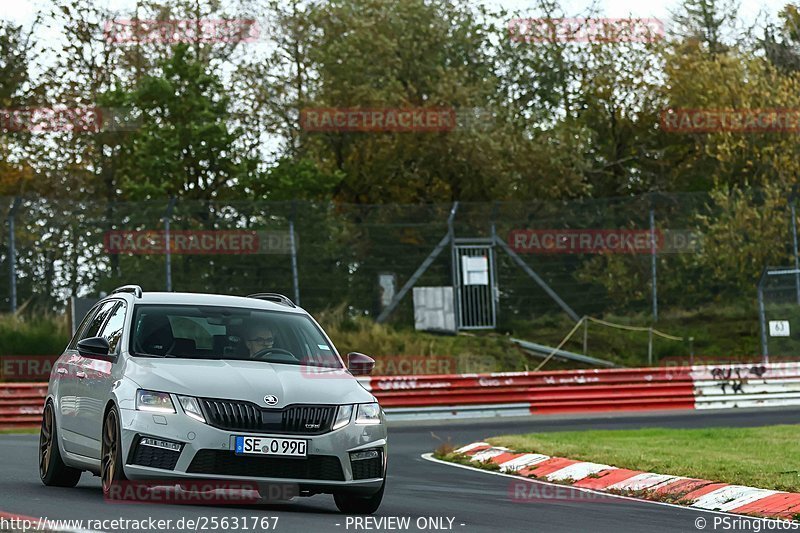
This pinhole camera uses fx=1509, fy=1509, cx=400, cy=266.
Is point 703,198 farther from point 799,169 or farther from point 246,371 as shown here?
point 246,371

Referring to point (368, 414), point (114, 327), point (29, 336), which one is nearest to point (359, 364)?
point (368, 414)

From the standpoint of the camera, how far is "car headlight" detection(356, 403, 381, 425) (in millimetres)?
10484

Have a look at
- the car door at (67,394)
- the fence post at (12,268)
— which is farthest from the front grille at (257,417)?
the fence post at (12,268)

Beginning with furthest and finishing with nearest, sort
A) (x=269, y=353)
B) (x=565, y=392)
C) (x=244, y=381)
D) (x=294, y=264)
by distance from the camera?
1. (x=294, y=264)
2. (x=565, y=392)
3. (x=269, y=353)
4. (x=244, y=381)

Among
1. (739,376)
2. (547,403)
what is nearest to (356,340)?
(547,403)

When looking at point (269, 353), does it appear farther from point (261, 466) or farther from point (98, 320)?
point (98, 320)

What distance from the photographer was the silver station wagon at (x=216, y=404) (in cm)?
993

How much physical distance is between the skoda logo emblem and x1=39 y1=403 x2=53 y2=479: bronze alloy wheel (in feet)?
8.69

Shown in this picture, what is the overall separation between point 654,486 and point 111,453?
16.9 feet

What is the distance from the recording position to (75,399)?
37.5 feet

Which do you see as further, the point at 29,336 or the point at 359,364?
the point at 29,336

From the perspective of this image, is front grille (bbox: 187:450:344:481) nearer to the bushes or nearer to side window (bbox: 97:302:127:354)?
side window (bbox: 97:302:127:354)

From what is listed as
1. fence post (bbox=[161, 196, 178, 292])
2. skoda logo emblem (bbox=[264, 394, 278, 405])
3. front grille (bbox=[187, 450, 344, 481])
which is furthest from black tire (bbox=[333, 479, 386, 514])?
fence post (bbox=[161, 196, 178, 292])

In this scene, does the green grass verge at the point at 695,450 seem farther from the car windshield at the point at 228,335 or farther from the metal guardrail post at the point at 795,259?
the metal guardrail post at the point at 795,259
